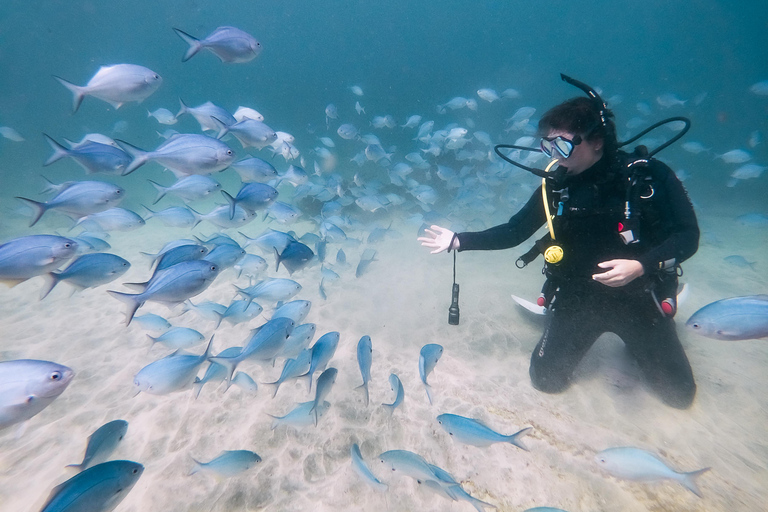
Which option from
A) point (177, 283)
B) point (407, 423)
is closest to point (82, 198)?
point (177, 283)

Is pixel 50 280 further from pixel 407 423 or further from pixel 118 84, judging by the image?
pixel 407 423

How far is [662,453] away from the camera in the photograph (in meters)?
2.77

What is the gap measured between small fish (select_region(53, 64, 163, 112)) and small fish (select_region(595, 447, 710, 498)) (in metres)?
5.84

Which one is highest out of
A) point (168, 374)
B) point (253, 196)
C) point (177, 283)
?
point (253, 196)

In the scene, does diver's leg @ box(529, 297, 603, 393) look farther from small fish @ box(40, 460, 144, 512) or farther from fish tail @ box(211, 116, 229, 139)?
fish tail @ box(211, 116, 229, 139)

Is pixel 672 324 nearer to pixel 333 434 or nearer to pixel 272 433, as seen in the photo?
pixel 333 434

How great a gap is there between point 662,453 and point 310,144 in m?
33.6

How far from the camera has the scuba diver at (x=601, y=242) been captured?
8.39 ft

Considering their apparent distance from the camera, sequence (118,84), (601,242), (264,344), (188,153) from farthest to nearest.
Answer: (118,84), (188,153), (601,242), (264,344)

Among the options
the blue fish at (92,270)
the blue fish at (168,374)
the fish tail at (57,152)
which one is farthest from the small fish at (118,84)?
the blue fish at (168,374)

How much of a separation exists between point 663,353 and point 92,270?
6118mm

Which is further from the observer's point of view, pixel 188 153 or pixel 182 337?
pixel 182 337

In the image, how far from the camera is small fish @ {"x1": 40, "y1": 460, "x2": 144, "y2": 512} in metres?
1.54

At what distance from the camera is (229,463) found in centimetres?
234
